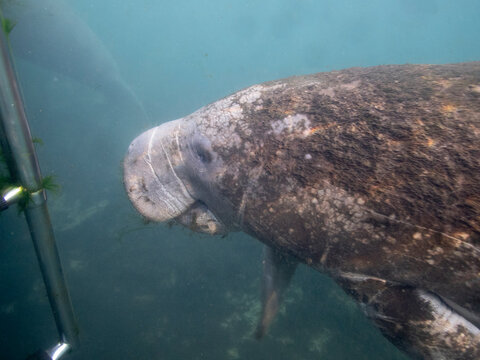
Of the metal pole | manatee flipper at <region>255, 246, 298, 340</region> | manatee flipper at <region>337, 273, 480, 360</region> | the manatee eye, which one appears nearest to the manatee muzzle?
the manatee eye

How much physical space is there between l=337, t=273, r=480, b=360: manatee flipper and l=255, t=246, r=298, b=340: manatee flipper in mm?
971

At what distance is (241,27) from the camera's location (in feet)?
294

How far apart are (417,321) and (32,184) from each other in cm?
278

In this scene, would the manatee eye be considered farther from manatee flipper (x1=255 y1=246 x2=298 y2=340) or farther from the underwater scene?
manatee flipper (x1=255 y1=246 x2=298 y2=340)

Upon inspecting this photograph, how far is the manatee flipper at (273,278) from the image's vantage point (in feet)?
9.26

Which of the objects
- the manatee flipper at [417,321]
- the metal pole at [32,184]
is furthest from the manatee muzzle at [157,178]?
the manatee flipper at [417,321]

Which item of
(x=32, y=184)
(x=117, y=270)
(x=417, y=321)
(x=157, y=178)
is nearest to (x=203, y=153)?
(x=157, y=178)

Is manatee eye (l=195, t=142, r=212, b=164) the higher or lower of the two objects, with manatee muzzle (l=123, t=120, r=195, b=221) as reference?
higher

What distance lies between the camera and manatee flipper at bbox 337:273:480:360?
1627mm

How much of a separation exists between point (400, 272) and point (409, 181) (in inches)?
23.6

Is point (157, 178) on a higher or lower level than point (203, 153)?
lower

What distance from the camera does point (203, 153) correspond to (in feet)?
7.77

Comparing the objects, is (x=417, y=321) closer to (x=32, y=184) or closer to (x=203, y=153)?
(x=203, y=153)

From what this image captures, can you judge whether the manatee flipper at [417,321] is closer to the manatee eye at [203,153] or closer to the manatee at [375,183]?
the manatee at [375,183]
